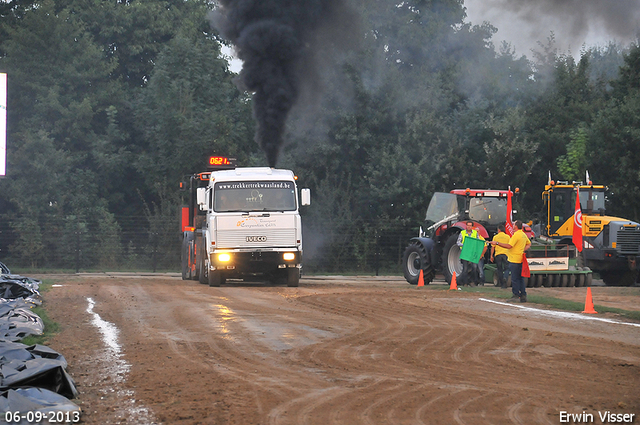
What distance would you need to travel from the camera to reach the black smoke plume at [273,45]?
27.2 metres

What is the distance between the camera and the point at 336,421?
21.4 ft

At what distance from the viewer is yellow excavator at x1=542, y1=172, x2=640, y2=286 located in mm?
24938

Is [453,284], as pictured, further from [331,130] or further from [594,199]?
[331,130]

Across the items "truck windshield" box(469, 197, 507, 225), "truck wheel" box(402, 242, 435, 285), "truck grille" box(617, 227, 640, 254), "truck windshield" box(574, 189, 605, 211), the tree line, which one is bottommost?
"truck wheel" box(402, 242, 435, 285)

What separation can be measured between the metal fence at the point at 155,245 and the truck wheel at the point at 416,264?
315 inches

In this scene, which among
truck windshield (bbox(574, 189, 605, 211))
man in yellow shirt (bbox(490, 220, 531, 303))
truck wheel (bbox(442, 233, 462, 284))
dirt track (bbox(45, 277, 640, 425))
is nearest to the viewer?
dirt track (bbox(45, 277, 640, 425))

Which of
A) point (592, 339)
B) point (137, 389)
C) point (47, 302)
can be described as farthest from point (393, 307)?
point (137, 389)

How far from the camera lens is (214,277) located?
21938 mm

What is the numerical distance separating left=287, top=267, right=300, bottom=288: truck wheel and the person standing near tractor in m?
4.60

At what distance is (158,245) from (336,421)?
28.8m

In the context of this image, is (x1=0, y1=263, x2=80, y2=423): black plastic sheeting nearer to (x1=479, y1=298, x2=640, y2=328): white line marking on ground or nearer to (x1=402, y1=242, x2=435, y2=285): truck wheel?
(x1=479, y1=298, x2=640, y2=328): white line marking on ground

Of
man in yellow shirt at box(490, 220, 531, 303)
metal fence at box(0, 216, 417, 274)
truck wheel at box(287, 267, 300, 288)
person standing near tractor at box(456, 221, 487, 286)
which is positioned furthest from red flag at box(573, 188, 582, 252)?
metal fence at box(0, 216, 417, 274)

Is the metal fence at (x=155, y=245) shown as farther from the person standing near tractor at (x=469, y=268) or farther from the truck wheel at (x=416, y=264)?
the person standing near tractor at (x=469, y=268)

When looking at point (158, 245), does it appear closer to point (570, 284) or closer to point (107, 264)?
point (107, 264)
